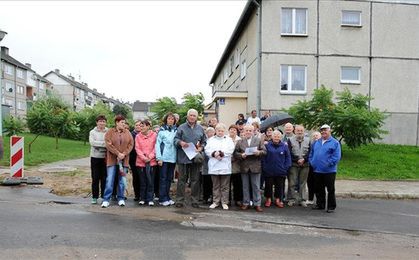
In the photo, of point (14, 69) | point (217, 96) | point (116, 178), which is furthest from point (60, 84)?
point (116, 178)

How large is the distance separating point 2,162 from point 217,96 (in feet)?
38.9

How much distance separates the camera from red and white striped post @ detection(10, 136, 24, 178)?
10172 millimetres

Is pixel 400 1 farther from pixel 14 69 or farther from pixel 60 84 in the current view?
pixel 60 84

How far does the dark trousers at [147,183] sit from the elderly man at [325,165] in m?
3.63

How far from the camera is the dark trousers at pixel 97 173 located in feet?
26.3

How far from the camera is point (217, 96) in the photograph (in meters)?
22.1

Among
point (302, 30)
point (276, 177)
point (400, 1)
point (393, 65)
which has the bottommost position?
point (276, 177)

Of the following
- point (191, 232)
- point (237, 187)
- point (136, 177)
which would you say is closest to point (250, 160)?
point (237, 187)

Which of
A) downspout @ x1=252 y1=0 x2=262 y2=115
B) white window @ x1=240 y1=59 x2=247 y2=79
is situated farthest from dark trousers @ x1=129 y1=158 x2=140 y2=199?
white window @ x1=240 y1=59 x2=247 y2=79

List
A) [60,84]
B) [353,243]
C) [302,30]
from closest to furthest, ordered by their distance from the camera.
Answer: [353,243]
[302,30]
[60,84]

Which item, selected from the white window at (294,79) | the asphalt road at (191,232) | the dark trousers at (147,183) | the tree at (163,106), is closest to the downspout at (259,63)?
the white window at (294,79)

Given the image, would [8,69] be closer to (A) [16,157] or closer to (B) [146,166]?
(A) [16,157]

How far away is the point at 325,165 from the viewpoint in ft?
27.7

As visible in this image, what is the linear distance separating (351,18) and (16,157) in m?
18.0
